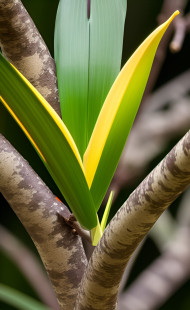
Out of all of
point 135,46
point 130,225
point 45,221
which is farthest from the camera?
point 135,46

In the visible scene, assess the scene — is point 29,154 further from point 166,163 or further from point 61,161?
point 166,163

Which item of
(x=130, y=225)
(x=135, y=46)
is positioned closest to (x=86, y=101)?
(x=130, y=225)

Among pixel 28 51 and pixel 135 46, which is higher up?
pixel 28 51

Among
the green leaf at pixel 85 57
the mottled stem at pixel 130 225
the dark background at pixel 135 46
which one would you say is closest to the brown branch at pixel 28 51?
the green leaf at pixel 85 57

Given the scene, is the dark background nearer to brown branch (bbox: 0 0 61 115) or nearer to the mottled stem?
brown branch (bbox: 0 0 61 115)

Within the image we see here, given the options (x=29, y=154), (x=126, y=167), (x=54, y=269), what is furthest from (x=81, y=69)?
(x=29, y=154)

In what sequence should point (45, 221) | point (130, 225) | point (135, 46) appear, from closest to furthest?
point (130, 225) < point (45, 221) < point (135, 46)

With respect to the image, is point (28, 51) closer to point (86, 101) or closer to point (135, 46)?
point (86, 101)

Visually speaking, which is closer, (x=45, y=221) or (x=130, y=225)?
(x=130, y=225)
